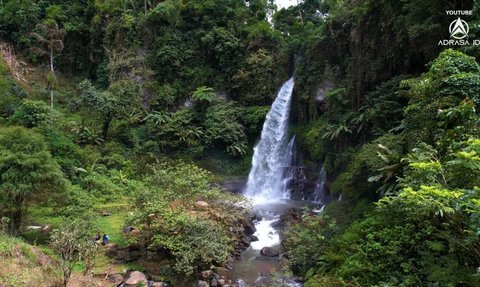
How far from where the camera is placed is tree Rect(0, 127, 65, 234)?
435 inches

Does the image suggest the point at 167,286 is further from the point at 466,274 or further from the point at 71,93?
the point at 71,93

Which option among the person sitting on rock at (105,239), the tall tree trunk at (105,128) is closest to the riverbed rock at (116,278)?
the person sitting on rock at (105,239)

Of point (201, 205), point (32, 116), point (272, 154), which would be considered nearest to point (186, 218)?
point (201, 205)

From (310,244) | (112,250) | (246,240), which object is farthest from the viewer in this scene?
(246,240)

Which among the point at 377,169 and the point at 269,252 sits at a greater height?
the point at 377,169

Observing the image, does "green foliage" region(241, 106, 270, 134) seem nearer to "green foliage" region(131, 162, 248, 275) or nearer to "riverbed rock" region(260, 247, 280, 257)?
"green foliage" region(131, 162, 248, 275)

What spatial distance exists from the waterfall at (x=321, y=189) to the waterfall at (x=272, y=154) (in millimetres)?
2195

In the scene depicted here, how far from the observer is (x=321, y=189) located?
17656 millimetres

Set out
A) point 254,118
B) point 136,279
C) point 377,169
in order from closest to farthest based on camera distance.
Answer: point 377,169 < point 136,279 < point 254,118

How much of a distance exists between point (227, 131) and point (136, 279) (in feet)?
46.3

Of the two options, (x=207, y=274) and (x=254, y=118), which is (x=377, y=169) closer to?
(x=207, y=274)

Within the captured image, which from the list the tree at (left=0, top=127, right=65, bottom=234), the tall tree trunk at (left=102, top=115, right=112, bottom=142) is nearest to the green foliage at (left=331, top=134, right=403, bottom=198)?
the tree at (left=0, top=127, right=65, bottom=234)

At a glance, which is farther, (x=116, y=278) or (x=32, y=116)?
(x=32, y=116)

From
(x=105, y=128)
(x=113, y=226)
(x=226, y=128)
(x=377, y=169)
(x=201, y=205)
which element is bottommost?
(x=113, y=226)
